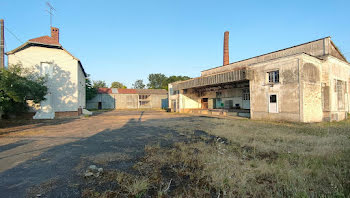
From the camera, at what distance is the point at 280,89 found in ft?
44.1

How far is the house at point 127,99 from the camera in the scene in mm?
40375

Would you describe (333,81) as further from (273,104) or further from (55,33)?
(55,33)

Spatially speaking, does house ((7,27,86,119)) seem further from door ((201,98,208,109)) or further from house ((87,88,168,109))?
house ((87,88,168,109))

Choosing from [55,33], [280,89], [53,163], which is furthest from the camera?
[55,33]

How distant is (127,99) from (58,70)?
24.8m

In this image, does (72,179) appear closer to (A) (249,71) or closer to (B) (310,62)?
(A) (249,71)

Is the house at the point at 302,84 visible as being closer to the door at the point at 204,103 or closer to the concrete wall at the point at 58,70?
the door at the point at 204,103

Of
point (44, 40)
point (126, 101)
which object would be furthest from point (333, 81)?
point (126, 101)

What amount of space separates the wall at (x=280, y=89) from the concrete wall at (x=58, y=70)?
72.5 ft

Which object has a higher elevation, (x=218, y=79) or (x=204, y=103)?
(x=218, y=79)

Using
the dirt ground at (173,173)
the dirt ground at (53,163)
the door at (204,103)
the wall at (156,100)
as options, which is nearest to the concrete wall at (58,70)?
the dirt ground at (53,163)

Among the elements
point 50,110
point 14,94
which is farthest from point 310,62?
point 50,110

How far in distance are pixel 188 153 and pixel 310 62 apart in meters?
14.5

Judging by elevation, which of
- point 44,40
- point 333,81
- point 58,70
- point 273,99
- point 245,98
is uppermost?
point 44,40
